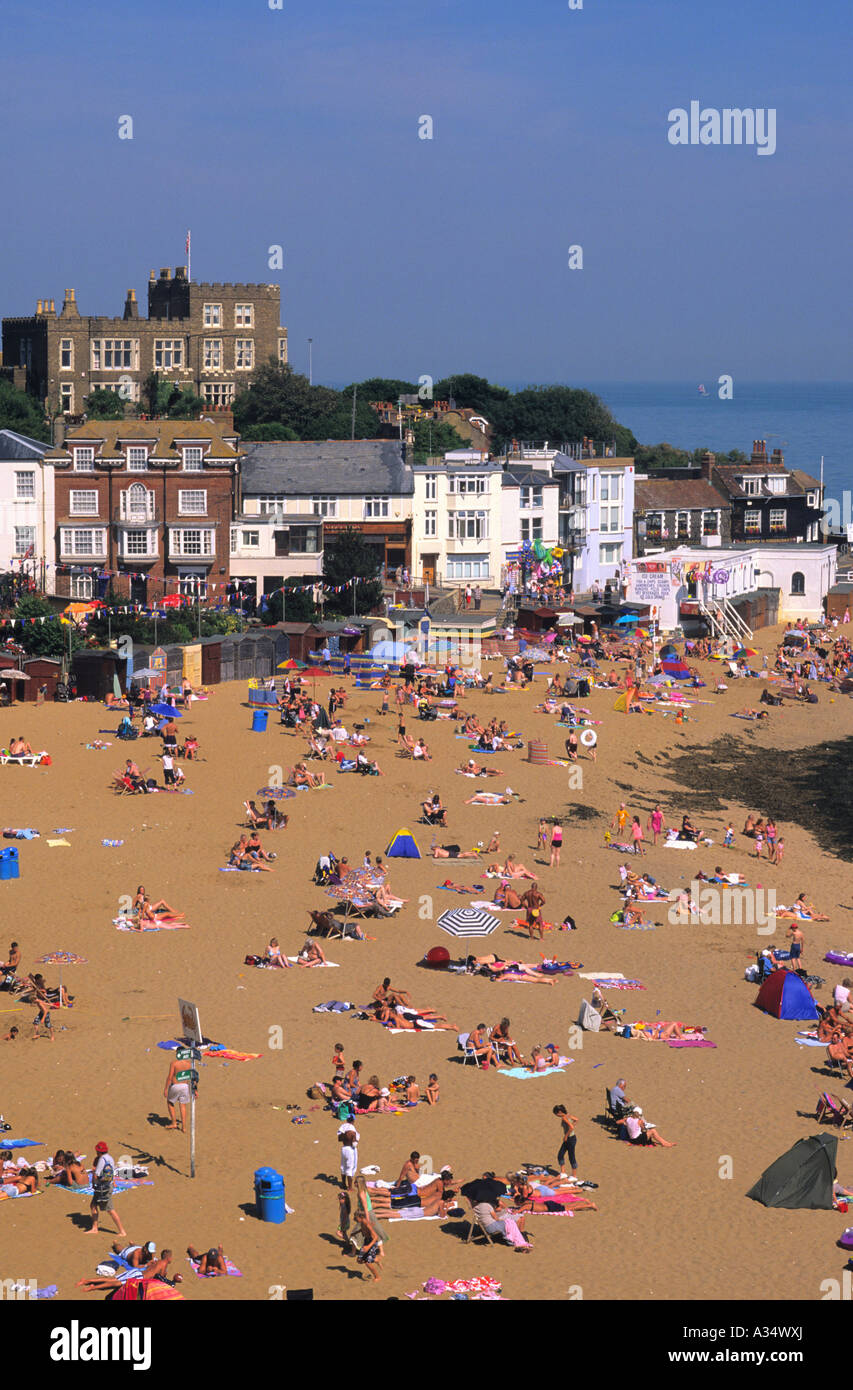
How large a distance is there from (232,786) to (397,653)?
578 inches

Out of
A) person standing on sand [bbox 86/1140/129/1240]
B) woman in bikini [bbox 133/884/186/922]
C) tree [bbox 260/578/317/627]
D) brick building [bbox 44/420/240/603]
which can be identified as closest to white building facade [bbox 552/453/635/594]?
tree [bbox 260/578/317/627]

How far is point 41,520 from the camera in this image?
6047 centimetres

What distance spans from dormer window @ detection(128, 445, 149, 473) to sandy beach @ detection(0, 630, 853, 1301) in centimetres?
2018

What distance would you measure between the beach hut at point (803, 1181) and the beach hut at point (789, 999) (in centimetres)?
654

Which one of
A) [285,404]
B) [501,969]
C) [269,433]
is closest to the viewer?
[501,969]

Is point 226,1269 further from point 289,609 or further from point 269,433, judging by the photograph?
point 269,433

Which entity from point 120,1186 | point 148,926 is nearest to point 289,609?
point 148,926

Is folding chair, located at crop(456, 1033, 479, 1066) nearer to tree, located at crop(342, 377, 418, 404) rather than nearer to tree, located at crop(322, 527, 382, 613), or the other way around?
tree, located at crop(322, 527, 382, 613)

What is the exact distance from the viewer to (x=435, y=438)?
88500mm

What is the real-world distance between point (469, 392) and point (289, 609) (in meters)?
57.8

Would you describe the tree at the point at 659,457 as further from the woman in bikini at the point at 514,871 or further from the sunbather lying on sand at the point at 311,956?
the sunbather lying on sand at the point at 311,956

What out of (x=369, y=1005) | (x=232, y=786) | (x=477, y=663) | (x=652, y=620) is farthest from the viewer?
(x=652, y=620)

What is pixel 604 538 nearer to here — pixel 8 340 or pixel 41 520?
pixel 41 520
